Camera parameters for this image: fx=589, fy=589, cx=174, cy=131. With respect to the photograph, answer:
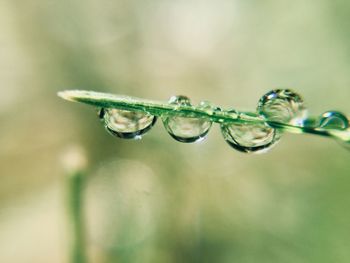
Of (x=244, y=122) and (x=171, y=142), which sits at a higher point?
(x=171, y=142)

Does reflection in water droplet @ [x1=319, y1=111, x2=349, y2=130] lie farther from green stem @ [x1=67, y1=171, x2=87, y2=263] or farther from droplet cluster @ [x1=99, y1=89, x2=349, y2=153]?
green stem @ [x1=67, y1=171, x2=87, y2=263]

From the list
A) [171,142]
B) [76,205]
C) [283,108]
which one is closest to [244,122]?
[283,108]

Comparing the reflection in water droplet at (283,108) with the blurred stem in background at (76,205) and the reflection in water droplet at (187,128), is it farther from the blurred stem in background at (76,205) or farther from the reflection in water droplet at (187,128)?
the blurred stem in background at (76,205)

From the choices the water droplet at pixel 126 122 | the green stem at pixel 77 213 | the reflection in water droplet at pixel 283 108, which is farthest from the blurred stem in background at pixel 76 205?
the reflection in water droplet at pixel 283 108

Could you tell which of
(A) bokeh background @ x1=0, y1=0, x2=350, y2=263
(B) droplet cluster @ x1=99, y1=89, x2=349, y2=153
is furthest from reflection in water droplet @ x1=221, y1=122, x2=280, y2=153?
(A) bokeh background @ x1=0, y1=0, x2=350, y2=263

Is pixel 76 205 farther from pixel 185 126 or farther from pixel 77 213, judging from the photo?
pixel 185 126

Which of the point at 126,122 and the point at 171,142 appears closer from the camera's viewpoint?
the point at 126,122
